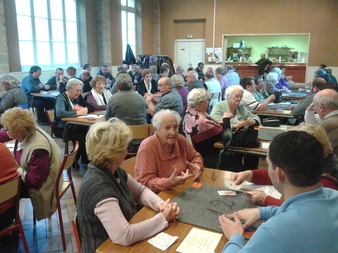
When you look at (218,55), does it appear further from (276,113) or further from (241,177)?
(241,177)

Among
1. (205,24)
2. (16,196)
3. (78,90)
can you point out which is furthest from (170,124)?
(205,24)

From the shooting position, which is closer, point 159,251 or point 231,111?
point 159,251

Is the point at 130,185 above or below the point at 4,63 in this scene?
below

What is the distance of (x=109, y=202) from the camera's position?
1.54m

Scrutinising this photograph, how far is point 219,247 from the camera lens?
A: 1.45 meters

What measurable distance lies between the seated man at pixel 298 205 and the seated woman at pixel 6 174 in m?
1.85

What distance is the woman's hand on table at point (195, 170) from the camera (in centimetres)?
227

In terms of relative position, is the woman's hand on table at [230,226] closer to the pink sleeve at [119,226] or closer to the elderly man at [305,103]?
the pink sleeve at [119,226]

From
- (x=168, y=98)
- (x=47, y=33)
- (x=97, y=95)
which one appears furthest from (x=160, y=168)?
(x=47, y=33)

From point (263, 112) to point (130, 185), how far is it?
3.76 metres

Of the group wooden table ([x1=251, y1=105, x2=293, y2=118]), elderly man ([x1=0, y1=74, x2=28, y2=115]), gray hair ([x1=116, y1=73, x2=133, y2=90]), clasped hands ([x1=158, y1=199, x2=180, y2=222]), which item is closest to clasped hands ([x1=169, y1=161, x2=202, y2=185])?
clasped hands ([x1=158, y1=199, x2=180, y2=222])

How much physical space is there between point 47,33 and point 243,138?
7.99 m

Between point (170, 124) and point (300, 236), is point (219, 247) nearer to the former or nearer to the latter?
point (300, 236)

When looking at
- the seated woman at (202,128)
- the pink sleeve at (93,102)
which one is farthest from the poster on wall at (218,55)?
the seated woman at (202,128)
